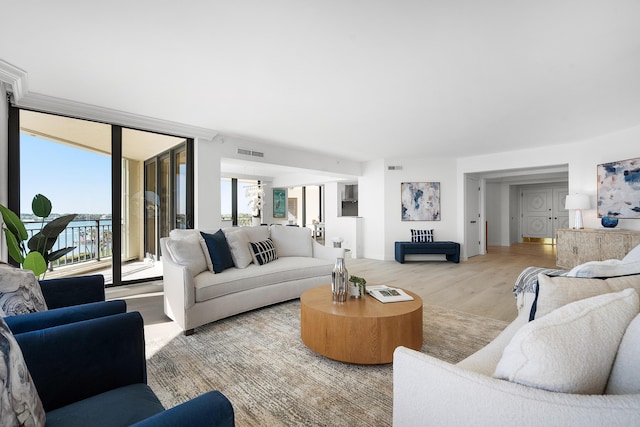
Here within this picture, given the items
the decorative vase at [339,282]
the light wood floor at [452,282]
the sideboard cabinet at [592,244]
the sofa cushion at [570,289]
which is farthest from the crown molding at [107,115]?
the sideboard cabinet at [592,244]

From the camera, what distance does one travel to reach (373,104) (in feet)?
11.9

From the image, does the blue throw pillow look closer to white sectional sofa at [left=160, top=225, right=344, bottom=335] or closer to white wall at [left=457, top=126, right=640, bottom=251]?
white sectional sofa at [left=160, top=225, right=344, bottom=335]

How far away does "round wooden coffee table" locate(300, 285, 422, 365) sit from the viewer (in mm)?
2148

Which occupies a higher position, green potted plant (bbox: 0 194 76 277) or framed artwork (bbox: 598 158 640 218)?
framed artwork (bbox: 598 158 640 218)

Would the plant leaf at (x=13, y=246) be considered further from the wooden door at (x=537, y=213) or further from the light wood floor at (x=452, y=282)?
the wooden door at (x=537, y=213)

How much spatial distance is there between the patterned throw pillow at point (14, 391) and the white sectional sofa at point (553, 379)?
1081 millimetres

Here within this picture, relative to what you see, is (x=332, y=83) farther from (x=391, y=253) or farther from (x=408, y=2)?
(x=391, y=253)

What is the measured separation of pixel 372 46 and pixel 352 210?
6.68 metres

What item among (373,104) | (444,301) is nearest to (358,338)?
(444,301)

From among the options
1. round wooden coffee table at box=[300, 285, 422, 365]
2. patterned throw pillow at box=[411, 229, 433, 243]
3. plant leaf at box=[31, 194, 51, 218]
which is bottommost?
round wooden coffee table at box=[300, 285, 422, 365]

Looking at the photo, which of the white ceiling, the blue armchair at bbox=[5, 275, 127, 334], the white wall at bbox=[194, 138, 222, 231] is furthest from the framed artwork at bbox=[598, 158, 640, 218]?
the blue armchair at bbox=[5, 275, 127, 334]

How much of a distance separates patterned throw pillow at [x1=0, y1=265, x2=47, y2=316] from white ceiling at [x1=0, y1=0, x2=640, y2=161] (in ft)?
5.45

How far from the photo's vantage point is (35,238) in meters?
2.74

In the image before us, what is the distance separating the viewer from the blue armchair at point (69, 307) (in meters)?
1.32
